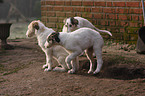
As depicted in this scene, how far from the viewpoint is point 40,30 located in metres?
4.70

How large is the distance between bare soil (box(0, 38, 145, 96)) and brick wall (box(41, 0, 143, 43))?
2.45 m

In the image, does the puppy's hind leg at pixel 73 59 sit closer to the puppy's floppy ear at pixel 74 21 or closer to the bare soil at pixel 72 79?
the bare soil at pixel 72 79

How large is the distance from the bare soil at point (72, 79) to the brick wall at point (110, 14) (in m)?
2.45

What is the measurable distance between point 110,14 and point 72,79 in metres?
3.95

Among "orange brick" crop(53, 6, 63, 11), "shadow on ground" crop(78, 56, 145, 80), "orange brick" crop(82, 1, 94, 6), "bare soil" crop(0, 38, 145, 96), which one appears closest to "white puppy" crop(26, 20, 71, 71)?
"bare soil" crop(0, 38, 145, 96)

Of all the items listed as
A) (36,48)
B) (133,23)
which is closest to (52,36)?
(36,48)

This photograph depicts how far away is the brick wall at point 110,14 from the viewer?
Answer: 275 inches

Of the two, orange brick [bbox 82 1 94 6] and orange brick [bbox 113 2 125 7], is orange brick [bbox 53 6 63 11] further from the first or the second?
orange brick [bbox 113 2 125 7]

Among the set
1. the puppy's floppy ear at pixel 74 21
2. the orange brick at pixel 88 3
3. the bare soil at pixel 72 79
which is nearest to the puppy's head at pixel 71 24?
the puppy's floppy ear at pixel 74 21

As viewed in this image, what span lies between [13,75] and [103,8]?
13.4ft

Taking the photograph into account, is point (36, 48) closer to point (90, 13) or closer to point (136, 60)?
point (90, 13)

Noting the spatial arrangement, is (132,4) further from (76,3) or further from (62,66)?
(62,66)

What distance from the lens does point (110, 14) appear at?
7.41 m

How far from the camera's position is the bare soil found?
338 centimetres
